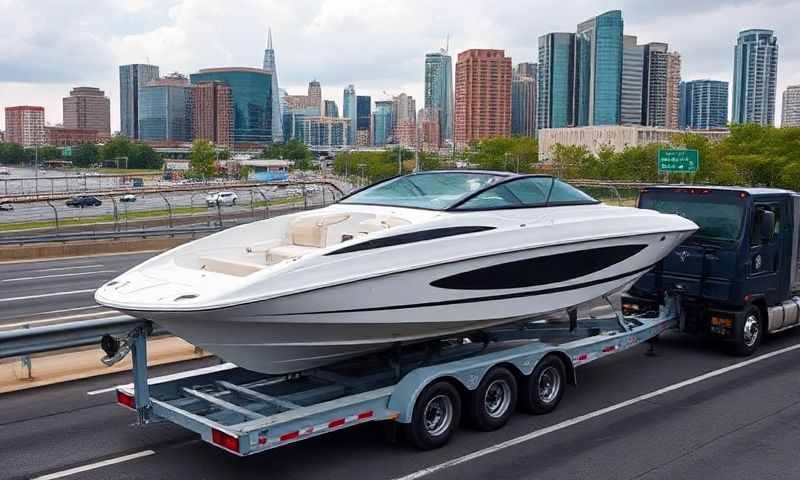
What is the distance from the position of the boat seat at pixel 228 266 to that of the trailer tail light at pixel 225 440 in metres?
1.55

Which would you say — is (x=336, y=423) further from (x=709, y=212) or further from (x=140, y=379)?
(x=709, y=212)

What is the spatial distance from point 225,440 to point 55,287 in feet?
48.9

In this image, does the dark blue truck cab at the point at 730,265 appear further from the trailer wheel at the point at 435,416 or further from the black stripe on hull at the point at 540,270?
the trailer wheel at the point at 435,416

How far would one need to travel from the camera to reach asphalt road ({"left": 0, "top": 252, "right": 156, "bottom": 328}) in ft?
51.0

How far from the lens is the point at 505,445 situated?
8.04m

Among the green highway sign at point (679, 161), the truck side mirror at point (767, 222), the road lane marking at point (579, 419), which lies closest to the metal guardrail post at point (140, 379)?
the road lane marking at point (579, 419)

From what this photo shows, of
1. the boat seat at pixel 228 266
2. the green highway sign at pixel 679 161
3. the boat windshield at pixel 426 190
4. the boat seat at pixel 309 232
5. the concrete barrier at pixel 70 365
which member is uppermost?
the green highway sign at pixel 679 161

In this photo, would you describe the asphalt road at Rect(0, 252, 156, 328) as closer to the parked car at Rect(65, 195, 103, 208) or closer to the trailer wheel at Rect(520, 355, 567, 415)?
the parked car at Rect(65, 195, 103, 208)

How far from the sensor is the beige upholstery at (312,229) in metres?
8.78

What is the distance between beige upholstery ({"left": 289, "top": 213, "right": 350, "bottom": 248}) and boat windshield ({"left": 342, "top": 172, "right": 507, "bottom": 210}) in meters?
0.61

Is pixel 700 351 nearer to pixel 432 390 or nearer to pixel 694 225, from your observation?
pixel 694 225

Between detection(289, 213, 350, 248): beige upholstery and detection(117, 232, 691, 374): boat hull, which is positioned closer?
detection(117, 232, 691, 374): boat hull

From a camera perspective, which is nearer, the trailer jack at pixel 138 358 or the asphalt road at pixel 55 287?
the trailer jack at pixel 138 358

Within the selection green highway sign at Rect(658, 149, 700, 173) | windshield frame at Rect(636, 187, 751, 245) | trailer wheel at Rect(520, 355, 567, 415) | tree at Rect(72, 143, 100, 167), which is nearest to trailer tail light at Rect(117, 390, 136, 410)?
trailer wheel at Rect(520, 355, 567, 415)
